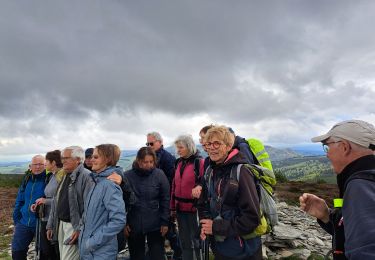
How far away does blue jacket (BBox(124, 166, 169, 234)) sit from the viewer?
18.9ft

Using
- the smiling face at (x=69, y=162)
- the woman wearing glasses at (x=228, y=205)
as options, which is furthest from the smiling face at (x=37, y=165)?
the woman wearing glasses at (x=228, y=205)

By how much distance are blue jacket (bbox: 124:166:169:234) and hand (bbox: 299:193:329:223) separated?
352 centimetres

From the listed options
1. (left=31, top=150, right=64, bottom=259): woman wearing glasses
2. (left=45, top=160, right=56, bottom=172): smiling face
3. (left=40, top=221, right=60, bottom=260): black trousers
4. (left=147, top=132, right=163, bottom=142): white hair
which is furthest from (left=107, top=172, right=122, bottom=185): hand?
(left=147, top=132, right=163, bottom=142): white hair

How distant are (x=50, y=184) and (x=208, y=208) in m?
3.73

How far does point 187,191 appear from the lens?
20.5ft

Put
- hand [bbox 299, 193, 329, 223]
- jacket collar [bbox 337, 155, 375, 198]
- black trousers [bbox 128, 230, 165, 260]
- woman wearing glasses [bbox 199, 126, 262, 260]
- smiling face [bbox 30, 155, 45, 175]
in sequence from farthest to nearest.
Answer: smiling face [bbox 30, 155, 45, 175], black trousers [bbox 128, 230, 165, 260], woman wearing glasses [bbox 199, 126, 262, 260], hand [bbox 299, 193, 329, 223], jacket collar [bbox 337, 155, 375, 198]

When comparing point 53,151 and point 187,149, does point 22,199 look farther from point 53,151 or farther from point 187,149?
point 187,149

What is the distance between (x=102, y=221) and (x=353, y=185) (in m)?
3.52

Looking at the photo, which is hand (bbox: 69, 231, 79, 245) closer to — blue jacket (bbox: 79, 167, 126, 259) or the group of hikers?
the group of hikers

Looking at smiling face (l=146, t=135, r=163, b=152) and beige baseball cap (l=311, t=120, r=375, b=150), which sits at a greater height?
smiling face (l=146, t=135, r=163, b=152)

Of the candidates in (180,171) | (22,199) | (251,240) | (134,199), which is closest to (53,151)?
(22,199)

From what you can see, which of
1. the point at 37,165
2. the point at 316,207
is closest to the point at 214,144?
the point at 316,207

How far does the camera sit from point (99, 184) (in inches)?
178

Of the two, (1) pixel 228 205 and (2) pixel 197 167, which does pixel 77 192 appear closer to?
(2) pixel 197 167
